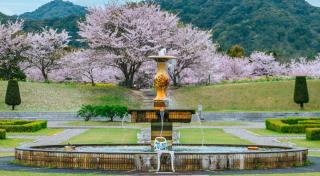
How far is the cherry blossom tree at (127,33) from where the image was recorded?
178 ft

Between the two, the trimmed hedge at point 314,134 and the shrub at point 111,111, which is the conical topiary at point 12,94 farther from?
the trimmed hedge at point 314,134

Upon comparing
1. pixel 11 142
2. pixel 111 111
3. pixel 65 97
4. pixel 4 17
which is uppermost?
pixel 4 17

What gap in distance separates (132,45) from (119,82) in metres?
11.0

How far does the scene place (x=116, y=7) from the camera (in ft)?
185

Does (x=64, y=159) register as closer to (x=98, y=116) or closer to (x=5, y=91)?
(x=98, y=116)

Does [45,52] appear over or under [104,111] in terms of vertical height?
over

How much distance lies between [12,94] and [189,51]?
1977cm

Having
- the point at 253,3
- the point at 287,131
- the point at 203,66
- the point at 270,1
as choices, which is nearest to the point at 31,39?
the point at 203,66

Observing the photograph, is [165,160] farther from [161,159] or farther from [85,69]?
[85,69]

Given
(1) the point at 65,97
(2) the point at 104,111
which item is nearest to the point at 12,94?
(1) the point at 65,97

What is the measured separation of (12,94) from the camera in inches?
1719

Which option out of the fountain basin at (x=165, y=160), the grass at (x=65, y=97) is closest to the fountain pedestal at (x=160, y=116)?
the fountain basin at (x=165, y=160)

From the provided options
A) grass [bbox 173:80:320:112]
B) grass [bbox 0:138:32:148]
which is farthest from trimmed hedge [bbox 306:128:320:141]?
grass [bbox 173:80:320:112]

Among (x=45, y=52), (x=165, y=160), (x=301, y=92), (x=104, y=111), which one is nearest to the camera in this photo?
(x=165, y=160)
